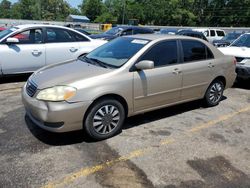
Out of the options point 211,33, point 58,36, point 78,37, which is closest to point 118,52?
point 58,36

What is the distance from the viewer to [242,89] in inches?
320

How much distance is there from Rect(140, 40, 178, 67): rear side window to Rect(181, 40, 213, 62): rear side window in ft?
0.87

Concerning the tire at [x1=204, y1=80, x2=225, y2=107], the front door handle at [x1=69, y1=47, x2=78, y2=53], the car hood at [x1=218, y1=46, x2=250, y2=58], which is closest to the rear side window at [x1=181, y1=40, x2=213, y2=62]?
the tire at [x1=204, y1=80, x2=225, y2=107]

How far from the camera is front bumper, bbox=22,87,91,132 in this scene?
394 cm

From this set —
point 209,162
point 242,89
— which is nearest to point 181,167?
point 209,162

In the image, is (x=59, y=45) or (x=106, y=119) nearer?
(x=106, y=119)

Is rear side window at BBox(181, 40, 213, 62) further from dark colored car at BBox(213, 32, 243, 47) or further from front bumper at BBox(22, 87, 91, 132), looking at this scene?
dark colored car at BBox(213, 32, 243, 47)

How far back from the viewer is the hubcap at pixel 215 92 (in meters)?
6.14

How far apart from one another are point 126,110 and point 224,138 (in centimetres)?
168

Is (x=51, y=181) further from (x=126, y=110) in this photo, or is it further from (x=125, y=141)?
(x=126, y=110)

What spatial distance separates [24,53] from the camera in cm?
Result: 734

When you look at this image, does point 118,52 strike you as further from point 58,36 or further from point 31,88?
point 58,36

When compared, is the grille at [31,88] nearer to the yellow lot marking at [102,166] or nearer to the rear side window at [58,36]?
the yellow lot marking at [102,166]

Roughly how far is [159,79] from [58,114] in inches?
72.8
